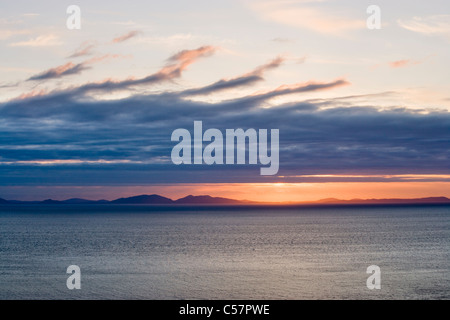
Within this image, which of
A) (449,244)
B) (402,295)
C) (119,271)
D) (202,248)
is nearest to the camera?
(402,295)

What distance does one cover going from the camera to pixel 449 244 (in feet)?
331

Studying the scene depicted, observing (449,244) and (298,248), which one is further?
(449,244)

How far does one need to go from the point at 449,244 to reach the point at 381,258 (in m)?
29.9

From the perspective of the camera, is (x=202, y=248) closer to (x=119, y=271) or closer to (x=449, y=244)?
(x=119, y=271)
